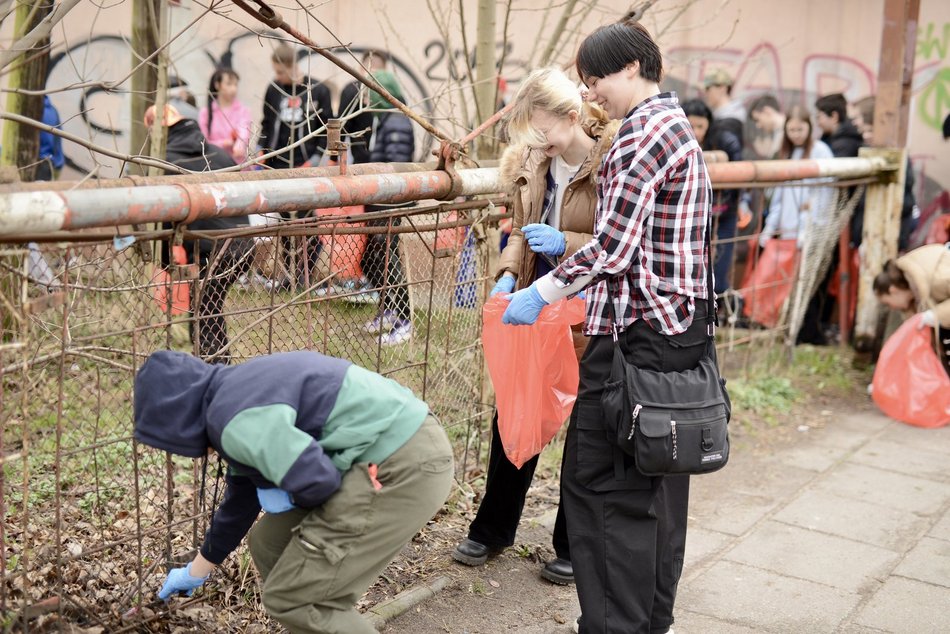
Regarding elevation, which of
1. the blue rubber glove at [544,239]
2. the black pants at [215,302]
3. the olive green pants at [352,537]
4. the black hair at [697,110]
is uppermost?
the black hair at [697,110]

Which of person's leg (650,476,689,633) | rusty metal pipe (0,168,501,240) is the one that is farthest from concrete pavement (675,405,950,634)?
rusty metal pipe (0,168,501,240)

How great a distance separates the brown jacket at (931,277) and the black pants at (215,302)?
4.07 m

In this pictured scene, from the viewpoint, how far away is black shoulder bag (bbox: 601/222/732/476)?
2828 millimetres

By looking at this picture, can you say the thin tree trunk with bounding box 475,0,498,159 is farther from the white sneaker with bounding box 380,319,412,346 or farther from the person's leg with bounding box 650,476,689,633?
the person's leg with bounding box 650,476,689,633

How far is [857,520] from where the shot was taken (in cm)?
457

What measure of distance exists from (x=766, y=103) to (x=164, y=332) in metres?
8.12

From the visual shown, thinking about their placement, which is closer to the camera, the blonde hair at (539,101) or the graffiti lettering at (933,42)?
the blonde hair at (539,101)

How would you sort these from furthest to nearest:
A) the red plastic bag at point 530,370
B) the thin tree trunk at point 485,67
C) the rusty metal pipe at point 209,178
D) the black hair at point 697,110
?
the black hair at point 697,110 < the thin tree trunk at point 485,67 < the red plastic bag at point 530,370 < the rusty metal pipe at point 209,178

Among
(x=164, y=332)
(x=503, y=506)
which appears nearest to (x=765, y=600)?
(x=503, y=506)

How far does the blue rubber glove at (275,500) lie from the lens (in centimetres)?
247

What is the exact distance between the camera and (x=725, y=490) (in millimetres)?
4898

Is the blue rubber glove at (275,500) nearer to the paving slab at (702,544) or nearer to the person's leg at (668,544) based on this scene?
the person's leg at (668,544)

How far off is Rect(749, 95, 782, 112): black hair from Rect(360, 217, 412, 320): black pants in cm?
709

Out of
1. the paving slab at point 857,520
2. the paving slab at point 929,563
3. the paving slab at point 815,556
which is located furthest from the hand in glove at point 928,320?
the paving slab at point 815,556
